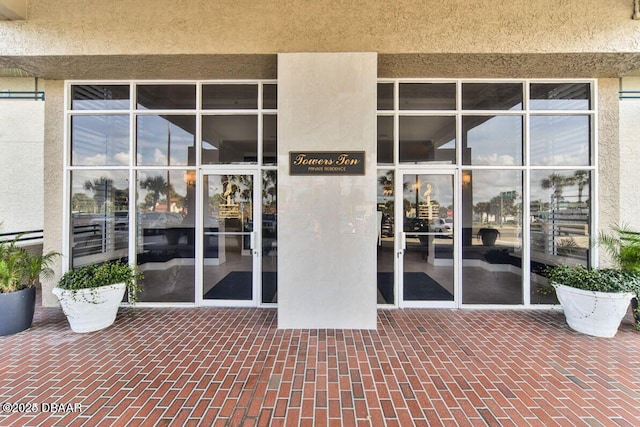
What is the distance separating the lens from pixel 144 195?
17.6ft

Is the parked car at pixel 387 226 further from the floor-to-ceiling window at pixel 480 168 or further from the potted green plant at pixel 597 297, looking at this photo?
the potted green plant at pixel 597 297

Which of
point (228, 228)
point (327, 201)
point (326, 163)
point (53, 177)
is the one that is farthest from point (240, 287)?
point (53, 177)

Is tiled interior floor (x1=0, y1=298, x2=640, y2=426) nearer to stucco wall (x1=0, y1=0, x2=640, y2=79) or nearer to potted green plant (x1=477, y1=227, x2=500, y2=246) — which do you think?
potted green plant (x1=477, y1=227, x2=500, y2=246)

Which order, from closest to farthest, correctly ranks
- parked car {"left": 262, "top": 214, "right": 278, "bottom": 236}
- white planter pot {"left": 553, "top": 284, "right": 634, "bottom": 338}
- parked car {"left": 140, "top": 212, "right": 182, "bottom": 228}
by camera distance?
white planter pot {"left": 553, "top": 284, "right": 634, "bottom": 338}
parked car {"left": 262, "top": 214, "right": 278, "bottom": 236}
parked car {"left": 140, "top": 212, "right": 182, "bottom": 228}

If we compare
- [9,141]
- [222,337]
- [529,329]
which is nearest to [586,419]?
[529,329]

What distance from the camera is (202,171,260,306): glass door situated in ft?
17.4

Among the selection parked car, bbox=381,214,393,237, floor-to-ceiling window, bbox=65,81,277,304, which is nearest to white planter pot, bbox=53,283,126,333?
floor-to-ceiling window, bbox=65,81,277,304

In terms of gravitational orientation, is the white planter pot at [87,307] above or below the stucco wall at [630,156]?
below

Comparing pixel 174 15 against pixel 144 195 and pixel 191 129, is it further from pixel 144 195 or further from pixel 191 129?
pixel 144 195

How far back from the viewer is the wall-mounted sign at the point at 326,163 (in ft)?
14.2

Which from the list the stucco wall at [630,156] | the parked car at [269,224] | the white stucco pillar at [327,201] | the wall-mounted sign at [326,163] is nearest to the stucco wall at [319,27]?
the white stucco pillar at [327,201]

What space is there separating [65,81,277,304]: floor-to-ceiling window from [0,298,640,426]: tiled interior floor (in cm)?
141

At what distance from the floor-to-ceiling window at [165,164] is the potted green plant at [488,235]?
4.36 m

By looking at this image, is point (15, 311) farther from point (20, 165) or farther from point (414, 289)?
point (414, 289)
